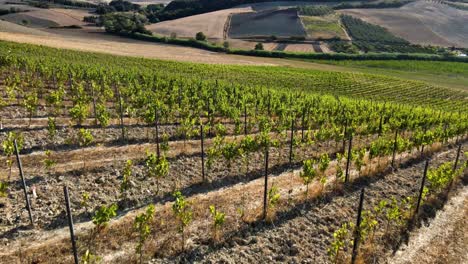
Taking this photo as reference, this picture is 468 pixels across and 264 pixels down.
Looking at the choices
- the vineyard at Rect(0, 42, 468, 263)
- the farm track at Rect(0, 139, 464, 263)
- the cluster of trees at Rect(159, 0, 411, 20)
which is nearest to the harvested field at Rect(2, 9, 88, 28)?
the cluster of trees at Rect(159, 0, 411, 20)

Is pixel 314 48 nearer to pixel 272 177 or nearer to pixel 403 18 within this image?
pixel 403 18

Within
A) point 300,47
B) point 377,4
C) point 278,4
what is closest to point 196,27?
point 300,47

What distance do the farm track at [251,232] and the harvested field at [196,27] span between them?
90.1 metres

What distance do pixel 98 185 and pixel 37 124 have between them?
24.5ft

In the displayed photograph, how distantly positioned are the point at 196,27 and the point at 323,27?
126 feet

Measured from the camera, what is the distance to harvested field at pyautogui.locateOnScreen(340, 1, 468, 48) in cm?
10469

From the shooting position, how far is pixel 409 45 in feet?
319

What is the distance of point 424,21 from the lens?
119312mm

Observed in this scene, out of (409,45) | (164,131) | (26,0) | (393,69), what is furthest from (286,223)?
(26,0)

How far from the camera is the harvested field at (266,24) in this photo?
10462cm

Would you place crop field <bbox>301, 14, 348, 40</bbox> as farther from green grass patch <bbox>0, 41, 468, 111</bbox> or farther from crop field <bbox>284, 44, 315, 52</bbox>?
green grass patch <bbox>0, 41, 468, 111</bbox>

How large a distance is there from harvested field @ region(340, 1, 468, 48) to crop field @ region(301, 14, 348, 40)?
13055 mm

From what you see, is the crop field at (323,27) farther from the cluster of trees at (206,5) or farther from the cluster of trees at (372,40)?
the cluster of trees at (206,5)

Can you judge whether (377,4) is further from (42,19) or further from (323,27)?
(42,19)
